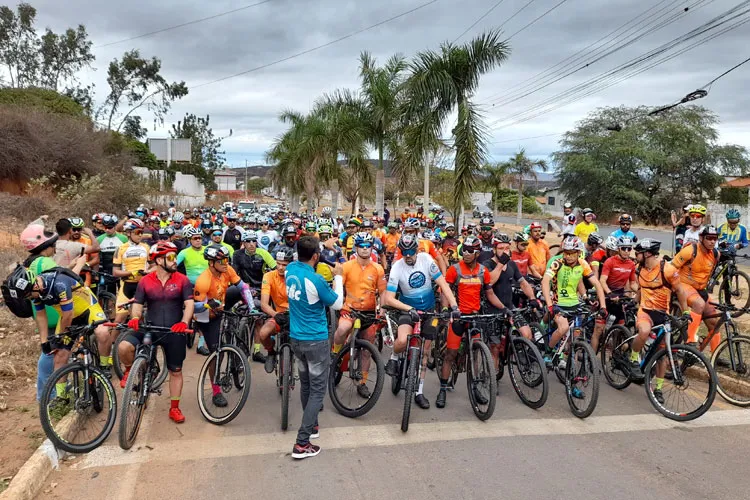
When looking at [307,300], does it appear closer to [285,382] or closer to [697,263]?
[285,382]

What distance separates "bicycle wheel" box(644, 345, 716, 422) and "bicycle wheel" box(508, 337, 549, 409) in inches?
48.6

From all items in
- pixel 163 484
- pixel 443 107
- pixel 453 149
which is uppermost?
pixel 443 107

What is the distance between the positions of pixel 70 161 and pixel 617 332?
3067 centimetres

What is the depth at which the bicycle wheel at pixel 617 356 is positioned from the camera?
7074 mm

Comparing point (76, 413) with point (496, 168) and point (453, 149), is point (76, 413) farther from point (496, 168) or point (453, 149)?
point (496, 168)

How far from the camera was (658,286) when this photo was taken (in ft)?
22.3

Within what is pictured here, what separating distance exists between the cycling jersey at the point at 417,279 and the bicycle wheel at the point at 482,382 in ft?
2.54

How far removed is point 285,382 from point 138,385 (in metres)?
1.43

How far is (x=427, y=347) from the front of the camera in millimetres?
6695

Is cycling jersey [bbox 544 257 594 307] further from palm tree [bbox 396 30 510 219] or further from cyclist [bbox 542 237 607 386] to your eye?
palm tree [bbox 396 30 510 219]

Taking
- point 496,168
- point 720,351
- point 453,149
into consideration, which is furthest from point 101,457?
point 496,168

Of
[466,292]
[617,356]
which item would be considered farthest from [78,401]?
[617,356]

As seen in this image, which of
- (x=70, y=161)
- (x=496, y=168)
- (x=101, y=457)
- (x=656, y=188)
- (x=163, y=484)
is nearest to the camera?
(x=163, y=484)

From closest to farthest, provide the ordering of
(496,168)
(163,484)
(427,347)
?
1. (163,484)
2. (427,347)
3. (496,168)
